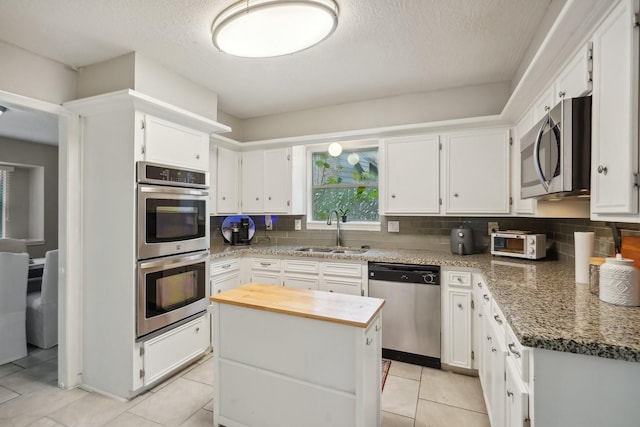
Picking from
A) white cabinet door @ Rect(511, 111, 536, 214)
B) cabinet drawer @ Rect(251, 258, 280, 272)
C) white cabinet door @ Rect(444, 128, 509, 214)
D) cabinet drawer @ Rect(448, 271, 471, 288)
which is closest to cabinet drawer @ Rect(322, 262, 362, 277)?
cabinet drawer @ Rect(251, 258, 280, 272)

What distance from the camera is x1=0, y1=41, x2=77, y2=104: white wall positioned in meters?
2.12

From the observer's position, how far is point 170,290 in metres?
2.49

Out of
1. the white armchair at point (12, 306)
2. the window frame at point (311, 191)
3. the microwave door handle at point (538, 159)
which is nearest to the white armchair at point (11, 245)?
the white armchair at point (12, 306)

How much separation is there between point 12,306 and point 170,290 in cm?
169

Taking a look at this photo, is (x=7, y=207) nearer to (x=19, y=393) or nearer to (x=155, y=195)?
(x=19, y=393)

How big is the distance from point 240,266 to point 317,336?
1.99 m

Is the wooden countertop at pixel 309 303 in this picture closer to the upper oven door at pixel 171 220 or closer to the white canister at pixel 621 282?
the upper oven door at pixel 171 220

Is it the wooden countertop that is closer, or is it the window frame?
the wooden countertop

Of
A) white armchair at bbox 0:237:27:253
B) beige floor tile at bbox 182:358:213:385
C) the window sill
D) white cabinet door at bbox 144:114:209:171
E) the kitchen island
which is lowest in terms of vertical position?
beige floor tile at bbox 182:358:213:385

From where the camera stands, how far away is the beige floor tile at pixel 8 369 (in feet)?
8.57

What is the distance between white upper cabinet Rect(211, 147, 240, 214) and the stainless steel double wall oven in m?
0.66

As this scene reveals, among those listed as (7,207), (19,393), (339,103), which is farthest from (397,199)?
(7,207)

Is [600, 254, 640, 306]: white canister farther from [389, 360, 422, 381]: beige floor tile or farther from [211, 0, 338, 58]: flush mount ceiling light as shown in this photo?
[211, 0, 338, 58]: flush mount ceiling light

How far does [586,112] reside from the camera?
1323 millimetres
